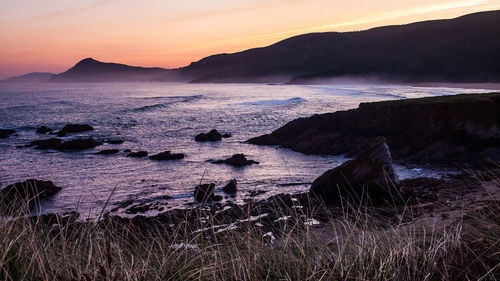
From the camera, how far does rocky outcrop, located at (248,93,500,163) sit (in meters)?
12.9

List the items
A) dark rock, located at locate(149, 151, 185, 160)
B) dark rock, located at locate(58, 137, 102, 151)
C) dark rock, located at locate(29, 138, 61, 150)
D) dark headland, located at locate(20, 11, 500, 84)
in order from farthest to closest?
1. dark headland, located at locate(20, 11, 500, 84)
2. dark rock, located at locate(29, 138, 61, 150)
3. dark rock, located at locate(58, 137, 102, 151)
4. dark rock, located at locate(149, 151, 185, 160)

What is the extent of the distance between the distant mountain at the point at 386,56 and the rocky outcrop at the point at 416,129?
76680mm

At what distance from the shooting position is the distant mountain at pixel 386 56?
313ft

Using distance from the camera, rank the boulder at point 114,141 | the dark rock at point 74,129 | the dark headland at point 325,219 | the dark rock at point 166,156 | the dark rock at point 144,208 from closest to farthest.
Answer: the dark headland at point 325,219 → the dark rock at point 144,208 → the dark rock at point 166,156 → the boulder at point 114,141 → the dark rock at point 74,129

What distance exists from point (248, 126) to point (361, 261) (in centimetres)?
2374

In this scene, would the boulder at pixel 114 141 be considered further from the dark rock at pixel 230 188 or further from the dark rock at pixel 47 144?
the dark rock at pixel 230 188

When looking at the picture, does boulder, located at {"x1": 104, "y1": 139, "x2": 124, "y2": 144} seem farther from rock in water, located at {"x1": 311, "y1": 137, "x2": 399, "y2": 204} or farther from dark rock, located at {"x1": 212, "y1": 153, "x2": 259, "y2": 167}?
rock in water, located at {"x1": 311, "y1": 137, "x2": 399, "y2": 204}

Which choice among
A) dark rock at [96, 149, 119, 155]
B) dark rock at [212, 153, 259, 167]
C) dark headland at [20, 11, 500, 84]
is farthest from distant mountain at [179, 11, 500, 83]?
dark rock at [96, 149, 119, 155]

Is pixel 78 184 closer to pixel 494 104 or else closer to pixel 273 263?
pixel 273 263

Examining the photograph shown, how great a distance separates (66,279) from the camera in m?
2.25

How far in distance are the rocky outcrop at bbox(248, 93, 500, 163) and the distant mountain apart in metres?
76.7

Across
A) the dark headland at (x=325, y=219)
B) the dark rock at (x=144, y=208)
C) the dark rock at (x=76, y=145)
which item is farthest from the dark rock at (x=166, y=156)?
the dark rock at (x=144, y=208)

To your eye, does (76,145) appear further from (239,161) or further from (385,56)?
(385,56)

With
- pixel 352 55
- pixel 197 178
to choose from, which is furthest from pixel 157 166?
pixel 352 55
